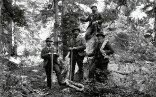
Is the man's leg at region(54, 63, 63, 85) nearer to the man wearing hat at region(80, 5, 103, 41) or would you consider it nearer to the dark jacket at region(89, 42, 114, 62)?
the dark jacket at region(89, 42, 114, 62)

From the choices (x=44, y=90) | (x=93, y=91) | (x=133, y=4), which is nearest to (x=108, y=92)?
(x=93, y=91)

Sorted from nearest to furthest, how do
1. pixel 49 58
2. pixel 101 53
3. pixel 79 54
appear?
pixel 101 53 → pixel 49 58 → pixel 79 54

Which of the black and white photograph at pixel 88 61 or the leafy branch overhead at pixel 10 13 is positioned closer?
the black and white photograph at pixel 88 61

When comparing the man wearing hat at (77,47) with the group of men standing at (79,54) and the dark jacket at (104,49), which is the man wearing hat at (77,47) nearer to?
the group of men standing at (79,54)

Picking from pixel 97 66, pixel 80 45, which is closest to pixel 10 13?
pixel 80 45

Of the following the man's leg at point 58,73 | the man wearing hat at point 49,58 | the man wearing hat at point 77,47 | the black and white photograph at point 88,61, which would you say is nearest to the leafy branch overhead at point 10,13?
the black and white photograph at point 88,61

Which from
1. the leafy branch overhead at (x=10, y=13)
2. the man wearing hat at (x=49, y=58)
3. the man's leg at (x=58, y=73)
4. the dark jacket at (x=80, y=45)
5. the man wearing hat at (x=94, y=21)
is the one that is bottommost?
the man's leg at (x=58, y=73)

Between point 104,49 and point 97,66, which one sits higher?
point 104,49

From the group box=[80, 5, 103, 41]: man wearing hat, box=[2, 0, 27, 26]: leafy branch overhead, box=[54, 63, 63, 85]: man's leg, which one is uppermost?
box=[2, 0, 27, 26]: leafy branch overhead

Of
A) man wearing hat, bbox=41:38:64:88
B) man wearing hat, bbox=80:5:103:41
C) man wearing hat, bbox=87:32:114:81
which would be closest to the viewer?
man wearing hat, bbox=87:32:114:81

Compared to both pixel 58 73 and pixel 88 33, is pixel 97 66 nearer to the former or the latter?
pixel 58 73

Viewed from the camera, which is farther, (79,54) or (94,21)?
(94,21)

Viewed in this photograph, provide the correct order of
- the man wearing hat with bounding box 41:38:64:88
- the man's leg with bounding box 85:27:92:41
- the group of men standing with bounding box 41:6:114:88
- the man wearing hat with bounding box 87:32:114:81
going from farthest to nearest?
the man's leg with bounding box 85:27:92:41 < the man wearing hat with bounding box 41:38:64:88 < the group of men standing with bounding box 41:6:114:88 < the man wearing hat with bounding box 87:32:114:81

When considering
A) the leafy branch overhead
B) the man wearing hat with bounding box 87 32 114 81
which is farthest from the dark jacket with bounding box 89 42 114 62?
the leafy branch overhead
